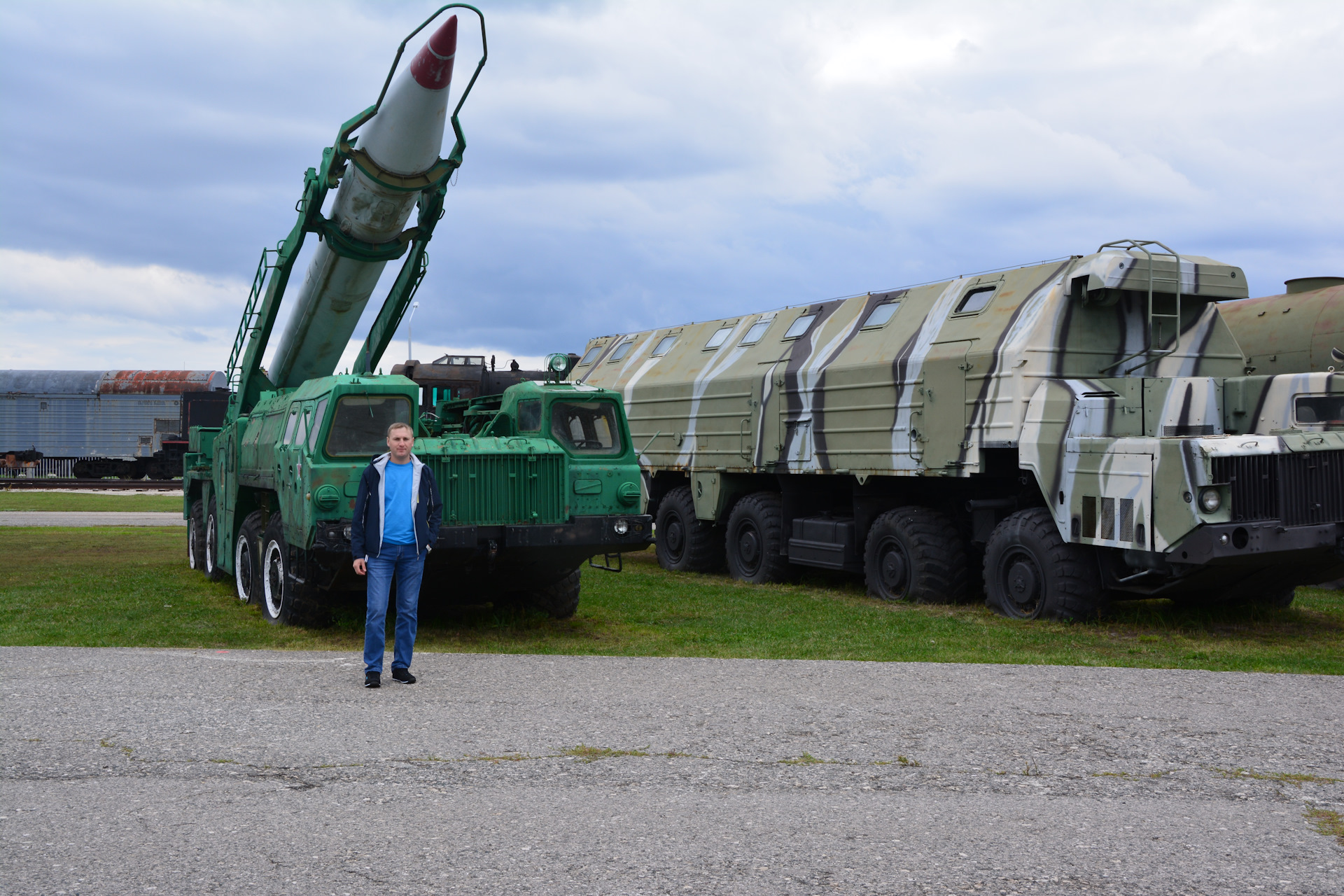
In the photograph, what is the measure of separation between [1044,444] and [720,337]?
7.02m

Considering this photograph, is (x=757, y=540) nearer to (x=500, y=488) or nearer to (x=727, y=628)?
(x=727, y=628)

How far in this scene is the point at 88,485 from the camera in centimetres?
3888

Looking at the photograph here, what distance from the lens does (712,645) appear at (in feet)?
33.0

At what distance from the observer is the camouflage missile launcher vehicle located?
1005cm

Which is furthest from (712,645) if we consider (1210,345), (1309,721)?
(1210,345)

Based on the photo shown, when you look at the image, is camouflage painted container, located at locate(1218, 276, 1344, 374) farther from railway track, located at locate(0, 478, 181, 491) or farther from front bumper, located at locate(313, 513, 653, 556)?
railway track, located at locate(0, 478, 181, 491)

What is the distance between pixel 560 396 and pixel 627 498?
108cm

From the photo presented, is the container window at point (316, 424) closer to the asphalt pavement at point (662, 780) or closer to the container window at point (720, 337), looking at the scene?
the asphalt pavement at point (662, 780)

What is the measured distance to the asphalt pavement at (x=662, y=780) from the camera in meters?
4.36

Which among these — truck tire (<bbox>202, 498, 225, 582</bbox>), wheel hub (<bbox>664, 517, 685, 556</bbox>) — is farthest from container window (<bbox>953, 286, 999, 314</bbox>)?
truck tire (<bbox>202, 498, 225, 582</bbox>)

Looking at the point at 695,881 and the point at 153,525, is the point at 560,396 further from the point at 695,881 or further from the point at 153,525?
the point at 153,525

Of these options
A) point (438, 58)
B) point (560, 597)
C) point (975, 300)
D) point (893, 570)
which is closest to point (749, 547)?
point (893, 570)

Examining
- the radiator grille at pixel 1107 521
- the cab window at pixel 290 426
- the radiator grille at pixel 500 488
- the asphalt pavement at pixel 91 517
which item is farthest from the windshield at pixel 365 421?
the asphalt pavement at pixel 91 517

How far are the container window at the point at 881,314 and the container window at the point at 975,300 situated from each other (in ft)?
3.87
